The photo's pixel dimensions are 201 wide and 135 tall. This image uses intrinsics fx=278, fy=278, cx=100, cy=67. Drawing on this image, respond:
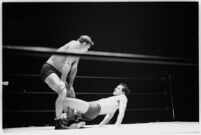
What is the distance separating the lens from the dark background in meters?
3.25

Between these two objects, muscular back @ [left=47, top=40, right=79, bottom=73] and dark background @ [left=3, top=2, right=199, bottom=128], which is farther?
dark background @ [left=3, top=2, right=199, bottom=128]

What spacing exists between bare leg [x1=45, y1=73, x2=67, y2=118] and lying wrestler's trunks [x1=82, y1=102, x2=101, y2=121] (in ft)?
0.93

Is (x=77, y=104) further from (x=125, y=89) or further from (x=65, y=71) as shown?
(x=125, y=89)

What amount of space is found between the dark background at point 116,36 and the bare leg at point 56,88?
0.40 ft

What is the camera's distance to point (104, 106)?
128 inches

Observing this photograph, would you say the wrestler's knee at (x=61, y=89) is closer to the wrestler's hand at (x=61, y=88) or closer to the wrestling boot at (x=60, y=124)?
the wrestler's hand at (x=61, y=88)

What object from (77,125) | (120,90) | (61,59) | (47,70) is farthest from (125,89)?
(47,70)

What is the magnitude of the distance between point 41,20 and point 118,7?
93cm

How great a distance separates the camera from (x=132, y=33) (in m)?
3.44

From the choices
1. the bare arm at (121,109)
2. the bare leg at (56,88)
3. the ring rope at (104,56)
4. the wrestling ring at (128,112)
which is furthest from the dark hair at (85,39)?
the ring rope at (104,56)

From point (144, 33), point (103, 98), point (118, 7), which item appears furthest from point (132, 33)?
point (103, 98)

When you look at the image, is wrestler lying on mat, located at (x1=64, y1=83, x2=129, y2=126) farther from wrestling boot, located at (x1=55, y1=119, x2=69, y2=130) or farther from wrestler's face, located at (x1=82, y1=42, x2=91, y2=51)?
wrestler's face, located at (x1=82, y1=42, x2=91, y2=51)

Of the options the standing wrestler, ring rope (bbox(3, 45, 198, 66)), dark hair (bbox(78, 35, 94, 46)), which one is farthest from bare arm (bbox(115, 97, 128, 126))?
ring rope (bbox(3, 45, 198, 66))

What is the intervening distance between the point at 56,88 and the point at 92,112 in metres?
0.50
